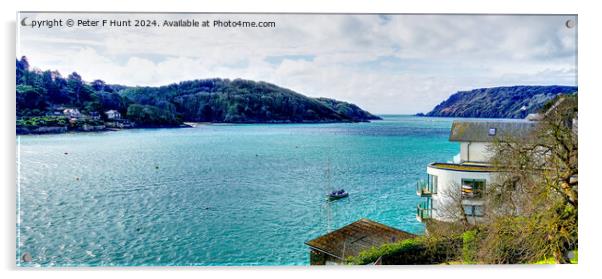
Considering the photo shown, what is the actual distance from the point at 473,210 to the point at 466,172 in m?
0.44

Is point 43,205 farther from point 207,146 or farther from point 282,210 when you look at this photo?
point 282,210

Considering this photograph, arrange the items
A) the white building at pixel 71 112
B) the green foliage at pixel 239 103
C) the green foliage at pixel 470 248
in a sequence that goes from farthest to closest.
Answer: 1. the green foliage at pixel 239 103
2. the white building at pixel 71 112
3. the green foliage at pixel 470 248

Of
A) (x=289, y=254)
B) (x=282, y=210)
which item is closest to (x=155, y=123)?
(x=282, y=210)

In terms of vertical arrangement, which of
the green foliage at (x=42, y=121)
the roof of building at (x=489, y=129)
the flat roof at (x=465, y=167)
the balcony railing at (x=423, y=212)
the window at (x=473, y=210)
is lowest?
the balcony railing at (x=423, y=212)

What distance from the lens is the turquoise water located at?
191 inches

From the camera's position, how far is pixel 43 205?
4.78 metres

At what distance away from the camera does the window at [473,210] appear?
5125mm

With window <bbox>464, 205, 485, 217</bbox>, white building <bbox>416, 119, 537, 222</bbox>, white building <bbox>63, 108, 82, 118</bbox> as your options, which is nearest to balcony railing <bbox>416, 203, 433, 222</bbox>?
white building <bbox>416, 119, 537, 222</bbox>

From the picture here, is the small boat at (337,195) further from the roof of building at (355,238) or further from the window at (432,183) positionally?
the window at (432,183)

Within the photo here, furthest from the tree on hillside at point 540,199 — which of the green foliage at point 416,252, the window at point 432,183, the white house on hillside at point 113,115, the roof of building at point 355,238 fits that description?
the white house on hillside at point 113,115

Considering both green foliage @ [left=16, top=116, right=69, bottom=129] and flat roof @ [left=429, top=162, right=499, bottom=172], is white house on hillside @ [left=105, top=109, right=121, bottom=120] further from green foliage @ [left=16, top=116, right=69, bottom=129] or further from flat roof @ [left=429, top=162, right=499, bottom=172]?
flat roof @ [left=429, top=162, right=499, bottom=172]

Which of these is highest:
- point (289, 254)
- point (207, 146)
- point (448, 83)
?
point (448, 83)

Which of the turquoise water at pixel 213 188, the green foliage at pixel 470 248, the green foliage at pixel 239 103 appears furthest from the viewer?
the green foliage at pixel 239 103

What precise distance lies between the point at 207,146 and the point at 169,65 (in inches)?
49.9
